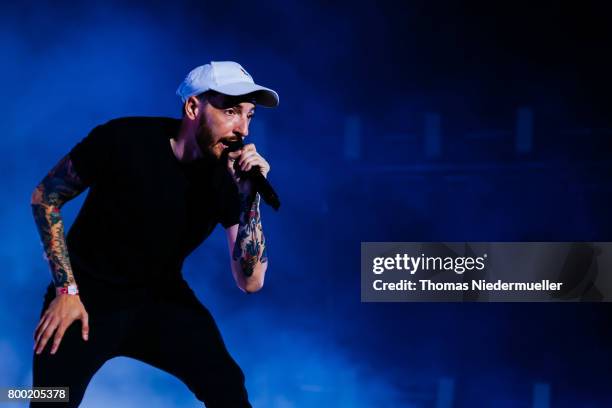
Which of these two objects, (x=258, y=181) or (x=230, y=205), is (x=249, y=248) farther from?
(x=258, y=181)

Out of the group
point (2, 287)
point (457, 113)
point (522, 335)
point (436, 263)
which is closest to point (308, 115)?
point (457, 113)

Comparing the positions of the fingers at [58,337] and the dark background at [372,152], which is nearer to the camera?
the fingers at [58,337]

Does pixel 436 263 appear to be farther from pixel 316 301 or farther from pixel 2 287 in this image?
pixel 2 287

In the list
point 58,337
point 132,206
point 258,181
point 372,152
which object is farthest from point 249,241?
point 372,152

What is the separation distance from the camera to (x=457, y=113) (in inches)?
140

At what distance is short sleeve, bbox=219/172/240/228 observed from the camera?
2160 millimetres

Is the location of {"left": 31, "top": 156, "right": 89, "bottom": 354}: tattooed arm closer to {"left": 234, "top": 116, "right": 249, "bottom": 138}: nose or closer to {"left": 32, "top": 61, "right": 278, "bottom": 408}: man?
{"left": 32, "top": 61, "right": 278, "bottom": 408}: man

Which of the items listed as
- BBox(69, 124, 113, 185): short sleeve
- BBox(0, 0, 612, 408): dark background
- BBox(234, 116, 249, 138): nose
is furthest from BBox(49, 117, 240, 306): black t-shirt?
BBox(0, 0, 612, 408): dark background

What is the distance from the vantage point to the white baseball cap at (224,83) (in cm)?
205

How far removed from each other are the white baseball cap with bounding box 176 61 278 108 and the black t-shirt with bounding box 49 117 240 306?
160mm

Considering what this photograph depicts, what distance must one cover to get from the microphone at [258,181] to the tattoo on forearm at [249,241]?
121 mm

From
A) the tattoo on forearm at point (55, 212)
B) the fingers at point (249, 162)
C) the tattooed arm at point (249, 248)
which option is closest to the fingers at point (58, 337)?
the tattoo on forearm at point (55, 212)

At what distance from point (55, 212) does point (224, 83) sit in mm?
573

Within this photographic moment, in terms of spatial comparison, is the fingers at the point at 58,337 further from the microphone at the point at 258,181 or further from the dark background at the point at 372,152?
the dark background at the point at 372,152
